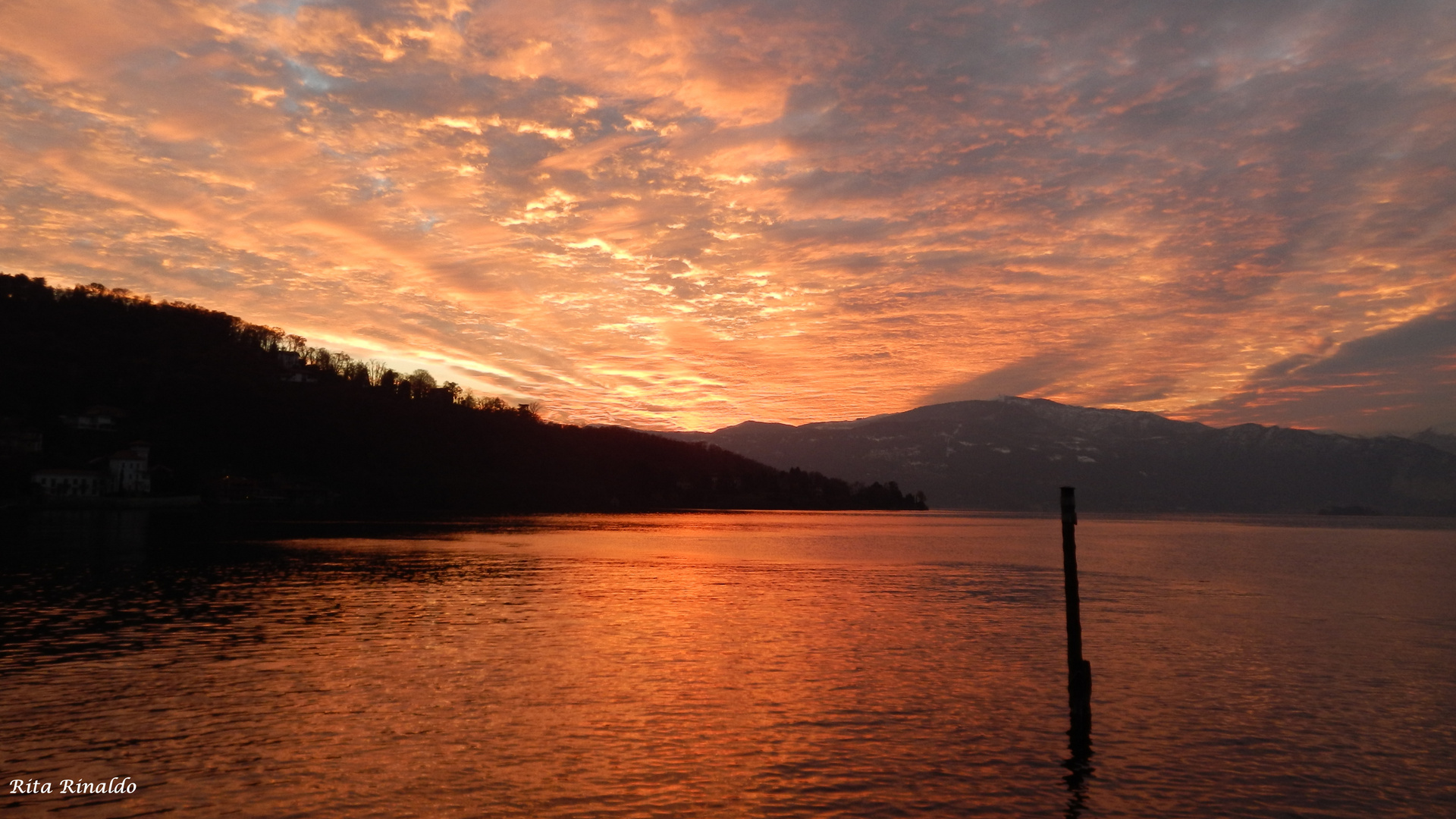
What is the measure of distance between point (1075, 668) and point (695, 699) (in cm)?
1274

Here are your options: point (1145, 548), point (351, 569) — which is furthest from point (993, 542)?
point (351, 569)

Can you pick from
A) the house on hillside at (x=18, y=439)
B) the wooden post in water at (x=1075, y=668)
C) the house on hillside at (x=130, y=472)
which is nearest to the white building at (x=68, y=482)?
the house on hillside at (x=130, y=472)

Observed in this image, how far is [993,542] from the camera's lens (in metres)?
142

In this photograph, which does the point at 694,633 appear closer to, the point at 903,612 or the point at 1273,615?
the point at 903,612

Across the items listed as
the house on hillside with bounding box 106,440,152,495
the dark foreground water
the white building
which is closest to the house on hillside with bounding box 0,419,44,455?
the house on hillside with bounding box 106,440,152,495

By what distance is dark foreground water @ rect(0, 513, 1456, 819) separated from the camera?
19562 millimetres

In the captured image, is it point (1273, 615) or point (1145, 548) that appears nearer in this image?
point (1273, 615)

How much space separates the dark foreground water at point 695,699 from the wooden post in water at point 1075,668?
0.78m

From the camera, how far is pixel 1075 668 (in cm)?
2659

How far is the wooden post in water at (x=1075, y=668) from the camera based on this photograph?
81.8 ft

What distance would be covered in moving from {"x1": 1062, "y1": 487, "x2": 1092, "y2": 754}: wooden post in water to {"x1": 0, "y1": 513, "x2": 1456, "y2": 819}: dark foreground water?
2.57 ft

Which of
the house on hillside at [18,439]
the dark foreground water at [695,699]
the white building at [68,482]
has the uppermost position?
the house on hillside at [18,439]

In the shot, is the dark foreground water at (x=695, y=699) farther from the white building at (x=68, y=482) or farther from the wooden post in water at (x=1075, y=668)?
the white building at (x=68, y=482)

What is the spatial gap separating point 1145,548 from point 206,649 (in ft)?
427
